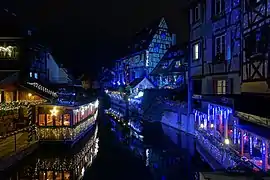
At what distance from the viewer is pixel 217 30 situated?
19.4m

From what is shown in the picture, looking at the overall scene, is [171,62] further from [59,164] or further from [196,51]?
[59,164]

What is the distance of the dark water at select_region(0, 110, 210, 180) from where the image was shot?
46.2ft

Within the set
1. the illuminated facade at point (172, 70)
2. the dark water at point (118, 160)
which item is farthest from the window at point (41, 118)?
the illuminated facade at point (172, 70)

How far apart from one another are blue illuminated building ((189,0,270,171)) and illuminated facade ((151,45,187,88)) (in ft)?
54.6

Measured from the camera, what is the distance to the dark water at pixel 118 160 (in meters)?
14.1

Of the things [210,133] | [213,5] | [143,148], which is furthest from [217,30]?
[143,148]

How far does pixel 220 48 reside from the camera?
62.8ft

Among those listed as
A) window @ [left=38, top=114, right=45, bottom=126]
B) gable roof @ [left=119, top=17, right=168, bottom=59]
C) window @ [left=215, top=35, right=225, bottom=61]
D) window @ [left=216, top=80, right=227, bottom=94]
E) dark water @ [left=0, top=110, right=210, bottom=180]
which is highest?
gable roof @ [left=119, top=17, right=168, bottom=59]

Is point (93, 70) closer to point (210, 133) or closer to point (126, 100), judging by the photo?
point (126, 100)

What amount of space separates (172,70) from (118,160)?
27220mm

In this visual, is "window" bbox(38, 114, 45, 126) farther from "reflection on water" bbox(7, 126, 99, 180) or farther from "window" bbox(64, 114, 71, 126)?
"reflection on water" bbox(7, 126, 99, 180)

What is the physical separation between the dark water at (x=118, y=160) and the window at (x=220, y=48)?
6.39m

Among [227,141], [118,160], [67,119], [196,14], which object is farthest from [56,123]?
[196,14]

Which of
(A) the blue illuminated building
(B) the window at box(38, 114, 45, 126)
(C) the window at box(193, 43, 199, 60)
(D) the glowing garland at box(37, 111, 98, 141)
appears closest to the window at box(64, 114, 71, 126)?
(D) the glowing garland at box(37, 111, 98, 141)
